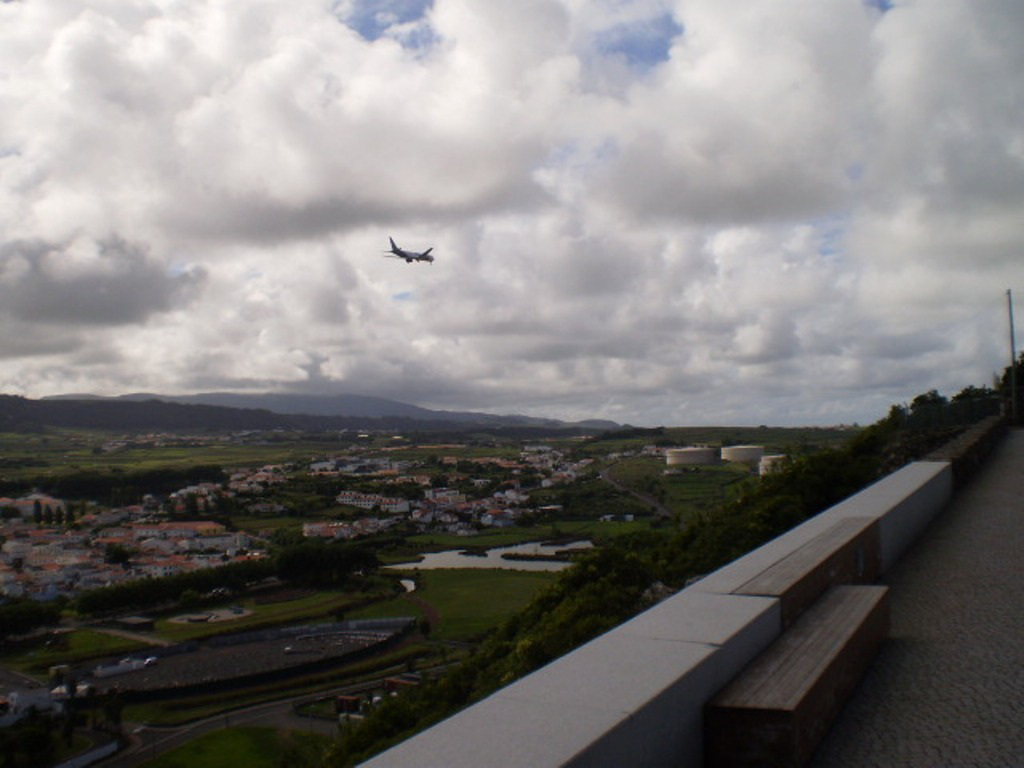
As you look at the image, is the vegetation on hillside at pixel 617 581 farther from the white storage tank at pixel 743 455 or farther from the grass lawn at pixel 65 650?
the white storage tank at pixel 743 455

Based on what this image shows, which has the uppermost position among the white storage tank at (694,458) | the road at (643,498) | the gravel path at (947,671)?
the gravel path at (947,671)

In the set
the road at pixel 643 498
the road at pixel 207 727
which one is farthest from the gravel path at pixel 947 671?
the road at pixel 643 498

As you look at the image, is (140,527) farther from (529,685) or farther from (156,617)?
(529,685)

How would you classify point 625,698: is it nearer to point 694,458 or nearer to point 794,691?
point 794,691

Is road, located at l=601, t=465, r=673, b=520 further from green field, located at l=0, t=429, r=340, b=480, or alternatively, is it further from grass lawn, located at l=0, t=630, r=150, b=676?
green field, located at l=0, t=429, r=340, b=480

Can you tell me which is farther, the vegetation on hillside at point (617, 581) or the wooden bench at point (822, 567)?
the vegetation on hillside at point (617, 581)

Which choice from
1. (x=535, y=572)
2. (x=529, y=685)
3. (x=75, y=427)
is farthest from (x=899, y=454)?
(x=75, y=427)

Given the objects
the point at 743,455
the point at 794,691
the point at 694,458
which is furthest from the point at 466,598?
Answer: the point at 694,458

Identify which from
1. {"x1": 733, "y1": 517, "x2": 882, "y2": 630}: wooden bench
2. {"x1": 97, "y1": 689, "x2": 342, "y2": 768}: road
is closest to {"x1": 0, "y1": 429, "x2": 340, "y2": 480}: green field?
{"x1": 97, "y1": 689, "x2": 342, "y2": 768}: road
